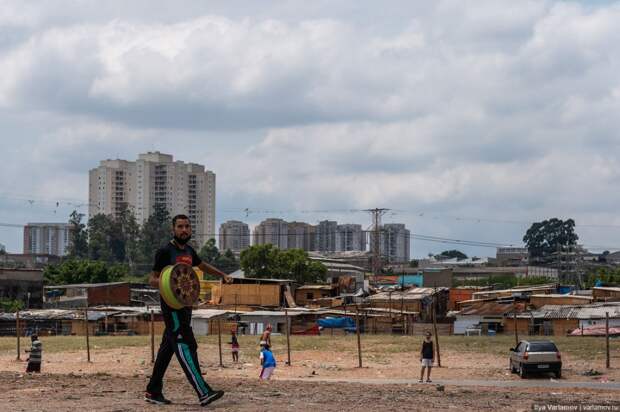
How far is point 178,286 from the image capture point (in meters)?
12.3

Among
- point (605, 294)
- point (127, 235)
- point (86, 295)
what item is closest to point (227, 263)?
point (127, 235)

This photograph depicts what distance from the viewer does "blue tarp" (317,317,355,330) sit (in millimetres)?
63031

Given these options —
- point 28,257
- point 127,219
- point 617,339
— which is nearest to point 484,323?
point 617,339

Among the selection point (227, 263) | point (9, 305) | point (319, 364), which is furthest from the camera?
point (227, 263)

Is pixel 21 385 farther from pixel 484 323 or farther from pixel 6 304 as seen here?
pixel 6 304

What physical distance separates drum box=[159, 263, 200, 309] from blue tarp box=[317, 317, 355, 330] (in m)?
50.8

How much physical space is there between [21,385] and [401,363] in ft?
77.0

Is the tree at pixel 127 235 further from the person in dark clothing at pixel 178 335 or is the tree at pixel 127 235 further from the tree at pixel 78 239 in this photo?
the person in dark clothing at pixel 178 335

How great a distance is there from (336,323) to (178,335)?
51.3 meters

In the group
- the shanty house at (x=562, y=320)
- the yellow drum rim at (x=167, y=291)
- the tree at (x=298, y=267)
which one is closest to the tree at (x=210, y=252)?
the tree at (x=298, y=267)

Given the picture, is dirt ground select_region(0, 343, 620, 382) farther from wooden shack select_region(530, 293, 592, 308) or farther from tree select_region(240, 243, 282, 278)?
tree select_region(240, 243, 282, 278)

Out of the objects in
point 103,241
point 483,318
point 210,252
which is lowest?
point 483,318

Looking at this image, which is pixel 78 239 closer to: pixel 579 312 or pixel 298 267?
pixel 298 267

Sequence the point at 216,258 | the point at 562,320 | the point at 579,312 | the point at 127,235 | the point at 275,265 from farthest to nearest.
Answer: the point at 216,258, the point at 127,235, the point at 275,265, the point at 579,312, the point at 562,320
